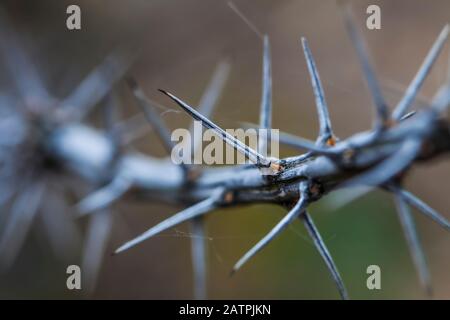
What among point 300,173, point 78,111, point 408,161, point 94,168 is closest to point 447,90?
point 408,161

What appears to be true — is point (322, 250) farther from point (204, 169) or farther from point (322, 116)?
point (204, 169)

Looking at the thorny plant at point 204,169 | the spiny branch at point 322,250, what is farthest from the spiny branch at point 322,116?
the spiny branch at point 322,250

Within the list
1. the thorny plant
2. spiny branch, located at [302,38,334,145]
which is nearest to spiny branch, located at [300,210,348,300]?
the thorny plant

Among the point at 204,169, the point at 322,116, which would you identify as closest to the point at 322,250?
the point at 322,116

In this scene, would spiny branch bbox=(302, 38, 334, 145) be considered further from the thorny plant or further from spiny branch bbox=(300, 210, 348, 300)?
spiny branch bbox=(300, 210, 348, 300)

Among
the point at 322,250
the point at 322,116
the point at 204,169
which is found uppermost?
the point at 204,169

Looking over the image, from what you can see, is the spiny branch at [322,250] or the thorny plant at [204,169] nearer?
the thorny plant at [204,169]

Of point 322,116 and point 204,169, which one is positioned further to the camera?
point 204,169

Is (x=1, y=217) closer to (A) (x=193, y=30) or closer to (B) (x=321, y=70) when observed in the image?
(A) (x=193, y=30)

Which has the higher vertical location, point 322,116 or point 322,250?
point 322,116

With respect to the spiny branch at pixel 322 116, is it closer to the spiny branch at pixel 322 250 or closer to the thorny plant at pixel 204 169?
the thorny plant at pixel 204 169
